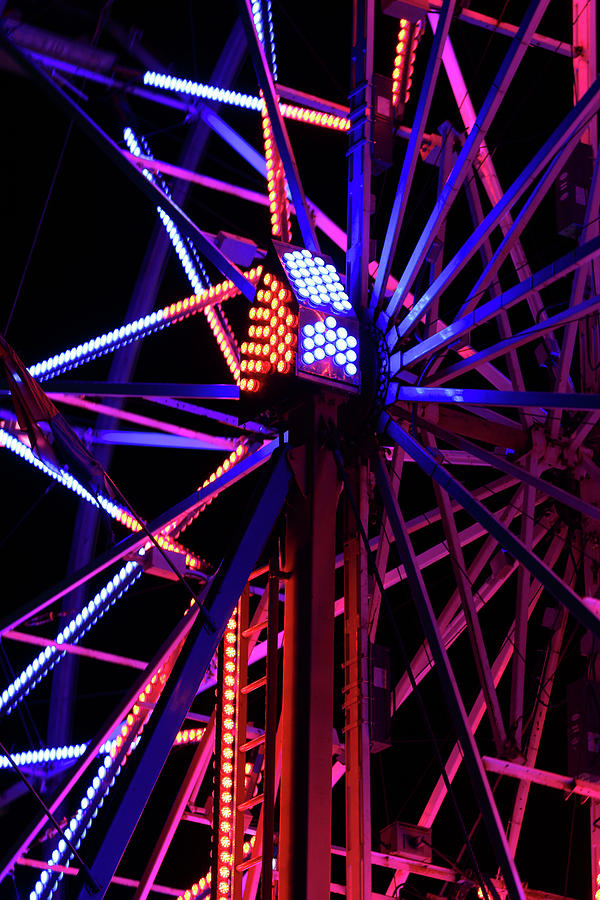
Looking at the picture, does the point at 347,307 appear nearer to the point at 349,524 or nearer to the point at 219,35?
the point at 349,524

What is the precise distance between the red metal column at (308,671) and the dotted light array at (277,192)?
2.51 metres

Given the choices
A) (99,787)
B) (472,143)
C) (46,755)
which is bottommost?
(99,787)

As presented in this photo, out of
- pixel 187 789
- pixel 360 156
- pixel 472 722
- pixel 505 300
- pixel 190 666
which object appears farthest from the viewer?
pixel 472 722

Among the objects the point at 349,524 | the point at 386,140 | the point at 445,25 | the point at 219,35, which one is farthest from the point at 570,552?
the point at 219,35

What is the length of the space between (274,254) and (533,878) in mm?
16445

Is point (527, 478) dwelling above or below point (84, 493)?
below

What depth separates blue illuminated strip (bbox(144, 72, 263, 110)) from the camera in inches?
592

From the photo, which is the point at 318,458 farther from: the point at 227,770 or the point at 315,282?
the point at 227,770

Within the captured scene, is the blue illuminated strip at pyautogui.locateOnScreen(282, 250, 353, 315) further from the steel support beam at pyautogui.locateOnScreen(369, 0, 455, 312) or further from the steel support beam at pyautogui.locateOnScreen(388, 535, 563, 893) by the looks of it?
the steel support beam at pyautogui.locateOnScreen(388, 535, 563, 893)

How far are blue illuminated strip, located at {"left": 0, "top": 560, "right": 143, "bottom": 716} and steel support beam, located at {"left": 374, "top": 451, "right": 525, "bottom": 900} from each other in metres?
4.45

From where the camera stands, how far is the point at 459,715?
10.9 m

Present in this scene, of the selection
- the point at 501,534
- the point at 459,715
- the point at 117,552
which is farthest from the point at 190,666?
the point at 501,534

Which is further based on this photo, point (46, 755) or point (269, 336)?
point (46, 755)

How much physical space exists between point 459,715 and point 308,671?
55.6 inches
